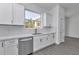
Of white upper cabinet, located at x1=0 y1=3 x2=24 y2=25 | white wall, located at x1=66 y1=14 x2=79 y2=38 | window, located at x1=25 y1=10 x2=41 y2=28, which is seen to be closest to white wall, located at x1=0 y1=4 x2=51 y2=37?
window, located at x1=25 y1=10 x2=41 y2=28

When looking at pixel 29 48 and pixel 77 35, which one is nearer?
pixel 29 48

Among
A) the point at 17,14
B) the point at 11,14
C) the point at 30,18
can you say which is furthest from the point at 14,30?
the point at 30,18

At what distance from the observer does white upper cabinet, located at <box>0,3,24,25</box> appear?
9.77 feet

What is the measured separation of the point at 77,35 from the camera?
32.6ft

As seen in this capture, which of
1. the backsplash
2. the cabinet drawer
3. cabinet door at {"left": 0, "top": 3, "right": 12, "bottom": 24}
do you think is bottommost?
the cabinet drawer

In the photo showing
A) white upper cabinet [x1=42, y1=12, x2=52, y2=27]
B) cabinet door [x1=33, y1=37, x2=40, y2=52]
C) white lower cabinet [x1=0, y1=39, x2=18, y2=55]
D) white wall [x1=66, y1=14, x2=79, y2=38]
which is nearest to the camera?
white lower cabinet [x1=0, y1=39, x2=18, y2=55]

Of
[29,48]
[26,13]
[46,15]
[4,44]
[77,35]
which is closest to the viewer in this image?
[4,44]

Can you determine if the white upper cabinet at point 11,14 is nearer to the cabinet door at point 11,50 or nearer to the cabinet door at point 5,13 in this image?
the cabinet door at point 5,13

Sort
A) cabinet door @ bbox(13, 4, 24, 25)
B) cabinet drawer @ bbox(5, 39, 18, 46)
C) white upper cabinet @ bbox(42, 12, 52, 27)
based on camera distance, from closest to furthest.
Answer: cabinet drawer @ bbox(5, 39, 18, 46) < cabinet door @ bbox(13, 4, 24, 25) < white upper cabinet @ bbox(42, 12, 52, 27)

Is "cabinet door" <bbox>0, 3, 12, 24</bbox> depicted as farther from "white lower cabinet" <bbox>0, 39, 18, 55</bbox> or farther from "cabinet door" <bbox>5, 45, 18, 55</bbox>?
"cabinet door" <bbox>5, 45, 18, 55</bbox>

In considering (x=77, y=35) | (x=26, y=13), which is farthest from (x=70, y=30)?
(x=26, y=13)

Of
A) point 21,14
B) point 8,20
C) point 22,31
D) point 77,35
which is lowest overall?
point 77,35
